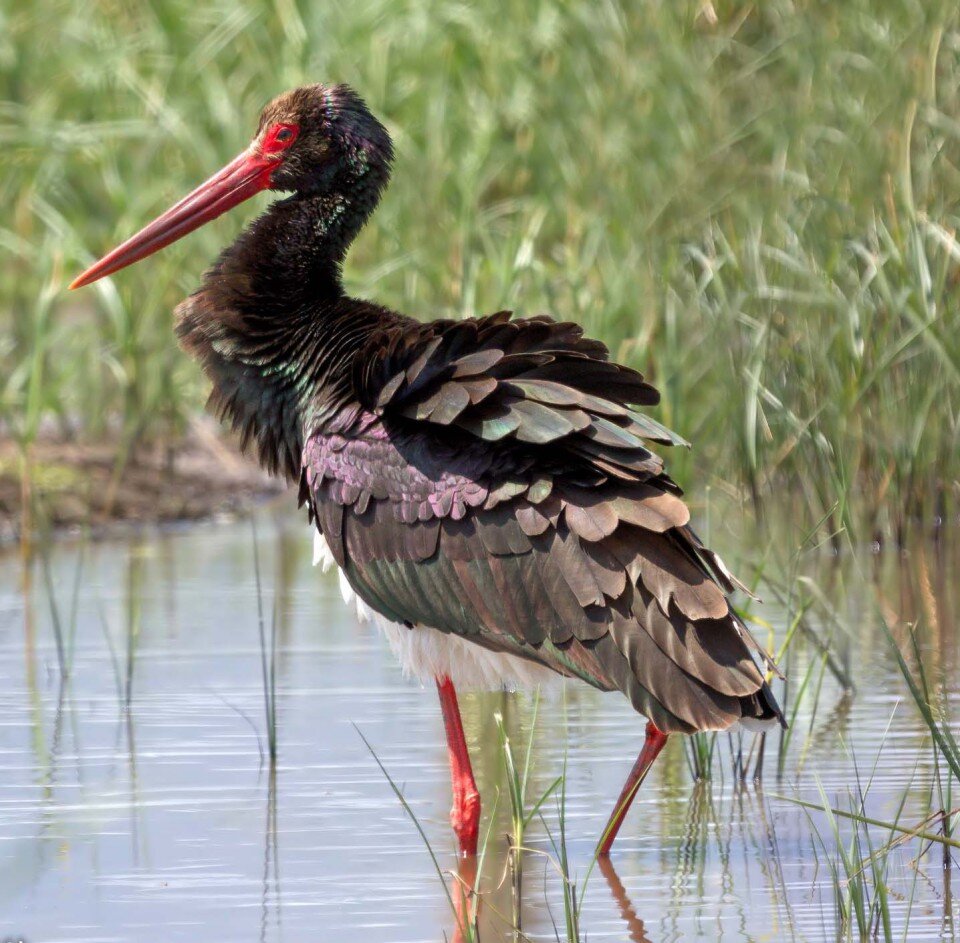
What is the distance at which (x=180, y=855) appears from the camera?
439cm

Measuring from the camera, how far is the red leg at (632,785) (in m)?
4.16

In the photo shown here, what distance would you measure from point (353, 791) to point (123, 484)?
13.7 feet

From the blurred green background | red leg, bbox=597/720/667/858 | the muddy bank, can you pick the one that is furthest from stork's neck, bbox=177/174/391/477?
the muddy bank

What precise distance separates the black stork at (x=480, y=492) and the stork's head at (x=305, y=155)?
0.92ft

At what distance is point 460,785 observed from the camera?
4.61m

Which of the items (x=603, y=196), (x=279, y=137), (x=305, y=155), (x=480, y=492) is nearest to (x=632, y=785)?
(x=480, y=492)

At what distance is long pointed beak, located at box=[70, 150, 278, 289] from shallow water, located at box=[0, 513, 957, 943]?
105 centimetres

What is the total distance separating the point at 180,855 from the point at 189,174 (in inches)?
198

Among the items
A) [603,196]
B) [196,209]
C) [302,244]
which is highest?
[603,196]

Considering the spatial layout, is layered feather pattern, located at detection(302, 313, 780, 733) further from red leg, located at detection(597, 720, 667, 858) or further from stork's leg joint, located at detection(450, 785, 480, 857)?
stork's leg joint, located at detection(450, 785, 480, 857)

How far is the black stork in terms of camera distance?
13.7 feet

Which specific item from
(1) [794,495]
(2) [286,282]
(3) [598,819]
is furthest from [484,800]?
(1) [794,495]

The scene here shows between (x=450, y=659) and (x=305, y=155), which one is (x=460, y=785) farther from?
(x=305, y=155)

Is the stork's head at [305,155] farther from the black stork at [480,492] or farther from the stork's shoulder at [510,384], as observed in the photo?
the stork's shoulder at [510,384]
